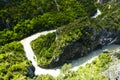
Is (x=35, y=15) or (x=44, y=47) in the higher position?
(x=35, y=15)

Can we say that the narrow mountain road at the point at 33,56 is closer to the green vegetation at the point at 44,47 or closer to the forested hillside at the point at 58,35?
the forested hillside at the point at 58,35

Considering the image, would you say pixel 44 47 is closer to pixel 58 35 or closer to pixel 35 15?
pixel 58 35

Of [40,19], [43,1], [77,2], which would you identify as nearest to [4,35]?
Answer: [40,19]

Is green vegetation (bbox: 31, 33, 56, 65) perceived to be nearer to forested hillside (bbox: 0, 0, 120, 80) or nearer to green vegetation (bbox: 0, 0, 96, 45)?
forested hillside (bbox: 0, 0, 120, 80)

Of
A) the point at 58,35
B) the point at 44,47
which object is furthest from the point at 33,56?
the point at 58,35

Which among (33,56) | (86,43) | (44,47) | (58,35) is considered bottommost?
(33,56)

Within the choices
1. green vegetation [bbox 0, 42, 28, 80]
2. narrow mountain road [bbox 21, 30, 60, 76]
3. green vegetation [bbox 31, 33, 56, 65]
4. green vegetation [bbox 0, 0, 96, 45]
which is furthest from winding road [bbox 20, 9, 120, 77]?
green vegetation [bbox 0, 0, 96, 45]

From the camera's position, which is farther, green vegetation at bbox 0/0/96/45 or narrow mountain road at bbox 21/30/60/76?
green vegetation at bbox 0/0/96/45

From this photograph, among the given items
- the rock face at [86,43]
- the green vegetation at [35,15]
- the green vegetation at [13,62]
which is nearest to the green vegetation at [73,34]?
the rock face at [86,43]
